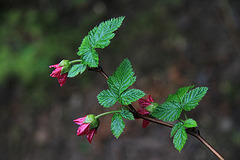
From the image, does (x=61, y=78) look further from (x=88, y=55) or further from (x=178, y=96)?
(x=178, y=96)

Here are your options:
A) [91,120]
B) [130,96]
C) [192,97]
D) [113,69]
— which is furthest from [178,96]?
[113,69]

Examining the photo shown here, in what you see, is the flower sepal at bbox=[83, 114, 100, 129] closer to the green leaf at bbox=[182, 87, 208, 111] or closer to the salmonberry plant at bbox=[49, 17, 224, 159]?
the salmonberry plant at bbox=[49, 17, 224, 159]

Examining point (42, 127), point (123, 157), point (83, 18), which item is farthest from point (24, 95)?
point (123, 157)

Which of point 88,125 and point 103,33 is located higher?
point 103,33

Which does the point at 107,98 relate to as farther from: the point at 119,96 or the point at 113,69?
the point at 113,69

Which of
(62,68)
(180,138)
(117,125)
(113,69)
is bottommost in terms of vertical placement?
(180,138)

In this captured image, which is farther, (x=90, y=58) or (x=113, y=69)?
(x=113, y=69)
